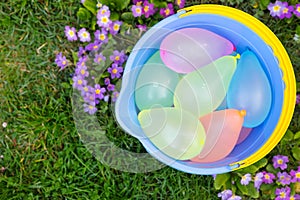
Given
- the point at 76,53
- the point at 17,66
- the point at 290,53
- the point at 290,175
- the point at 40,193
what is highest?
the point at 290,53

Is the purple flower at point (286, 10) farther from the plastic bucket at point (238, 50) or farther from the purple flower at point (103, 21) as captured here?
the purple flower at point (103, 21)

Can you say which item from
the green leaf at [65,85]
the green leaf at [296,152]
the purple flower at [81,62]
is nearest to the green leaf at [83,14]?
the purple flower at [81,62]

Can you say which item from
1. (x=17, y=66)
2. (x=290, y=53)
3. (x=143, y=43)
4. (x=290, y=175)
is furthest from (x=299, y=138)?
(x=17, y=66)

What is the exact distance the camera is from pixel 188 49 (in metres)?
1.63

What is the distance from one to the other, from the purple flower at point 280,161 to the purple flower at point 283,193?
84mm

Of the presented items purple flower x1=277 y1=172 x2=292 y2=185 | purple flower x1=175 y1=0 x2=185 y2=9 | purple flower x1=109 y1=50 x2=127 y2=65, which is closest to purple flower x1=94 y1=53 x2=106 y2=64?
purple flower x1=109 y1=50 x2=127 y2=65

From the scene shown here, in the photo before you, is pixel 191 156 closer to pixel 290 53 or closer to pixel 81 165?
pixel 81 165

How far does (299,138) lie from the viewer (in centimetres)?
183

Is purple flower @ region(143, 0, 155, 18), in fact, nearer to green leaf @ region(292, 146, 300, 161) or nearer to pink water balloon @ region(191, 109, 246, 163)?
pink water balloon @ region(191, 109, 246, 163)

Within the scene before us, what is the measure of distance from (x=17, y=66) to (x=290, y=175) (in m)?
1.19

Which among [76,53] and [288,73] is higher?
[288,73]

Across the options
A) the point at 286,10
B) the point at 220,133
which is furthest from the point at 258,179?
the point at 286,10

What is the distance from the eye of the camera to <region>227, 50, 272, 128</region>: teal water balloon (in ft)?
5.32

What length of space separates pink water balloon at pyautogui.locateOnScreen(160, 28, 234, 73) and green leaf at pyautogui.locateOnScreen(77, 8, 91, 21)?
0.35 meters
